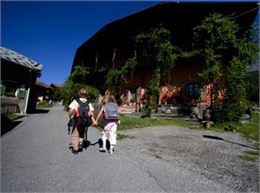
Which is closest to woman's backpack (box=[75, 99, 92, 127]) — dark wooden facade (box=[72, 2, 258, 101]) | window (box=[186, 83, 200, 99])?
dark wooden facade (box=[72, 2, 258, 101])

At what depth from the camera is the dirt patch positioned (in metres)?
5.69

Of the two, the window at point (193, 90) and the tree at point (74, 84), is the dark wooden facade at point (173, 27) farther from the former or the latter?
the tree at point (74, 84)

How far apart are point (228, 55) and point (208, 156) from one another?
13232 millimetres

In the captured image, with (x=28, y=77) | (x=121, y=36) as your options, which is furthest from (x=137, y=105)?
(x=28, y=77)

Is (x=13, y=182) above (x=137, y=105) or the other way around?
the other way around

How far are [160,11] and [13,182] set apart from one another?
19.4m

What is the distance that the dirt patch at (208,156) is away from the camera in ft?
18.7

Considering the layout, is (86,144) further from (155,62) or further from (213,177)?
(155,62)

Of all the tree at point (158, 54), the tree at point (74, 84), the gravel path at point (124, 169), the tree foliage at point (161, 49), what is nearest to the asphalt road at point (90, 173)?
the gravel path at point (124, 169)

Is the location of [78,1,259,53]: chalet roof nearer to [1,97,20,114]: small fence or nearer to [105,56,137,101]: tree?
[105,56,137,101]: tree

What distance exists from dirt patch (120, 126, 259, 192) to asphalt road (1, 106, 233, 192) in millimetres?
402

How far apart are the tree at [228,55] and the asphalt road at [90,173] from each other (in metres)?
9.93

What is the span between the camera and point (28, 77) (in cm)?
2398

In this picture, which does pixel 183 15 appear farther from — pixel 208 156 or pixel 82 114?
pixel 82 114
